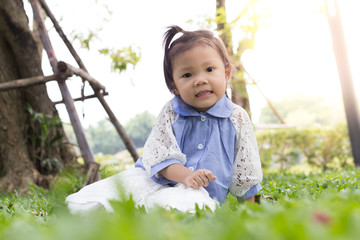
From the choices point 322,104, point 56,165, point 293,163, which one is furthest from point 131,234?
point 322,104

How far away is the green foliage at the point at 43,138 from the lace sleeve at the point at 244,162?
112 inches

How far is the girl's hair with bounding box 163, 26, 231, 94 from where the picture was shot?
2.06m

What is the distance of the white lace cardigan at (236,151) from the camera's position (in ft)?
6.43

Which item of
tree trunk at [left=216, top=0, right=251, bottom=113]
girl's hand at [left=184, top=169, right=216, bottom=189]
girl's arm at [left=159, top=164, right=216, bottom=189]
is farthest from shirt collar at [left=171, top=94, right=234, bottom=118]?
tree trunk at [left=216, top=0, right=251, bottom=113]

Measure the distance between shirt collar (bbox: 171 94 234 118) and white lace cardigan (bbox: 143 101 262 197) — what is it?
44 mm

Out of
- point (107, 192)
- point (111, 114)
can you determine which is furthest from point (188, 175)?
point (111, 114)

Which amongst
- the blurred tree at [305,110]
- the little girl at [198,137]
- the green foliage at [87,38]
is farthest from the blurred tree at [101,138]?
the blurred tree at [305,110]

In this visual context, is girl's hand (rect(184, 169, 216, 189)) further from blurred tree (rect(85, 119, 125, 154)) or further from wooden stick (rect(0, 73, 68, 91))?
blurred tree (rect(85, 119, 125, 154))

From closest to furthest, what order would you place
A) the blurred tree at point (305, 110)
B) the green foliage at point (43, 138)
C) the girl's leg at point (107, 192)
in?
the girl's leg at point (107, 192) < the green foliage at point (43, 138) < the blurred tree at point (305, 110)

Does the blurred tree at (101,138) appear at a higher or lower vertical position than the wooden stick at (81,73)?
lower

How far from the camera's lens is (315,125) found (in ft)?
28.3

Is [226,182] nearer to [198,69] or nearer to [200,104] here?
[200,104]

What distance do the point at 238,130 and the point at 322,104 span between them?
3301 cm

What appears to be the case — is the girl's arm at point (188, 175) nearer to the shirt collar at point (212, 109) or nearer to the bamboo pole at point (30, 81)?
the shirt collar at point (212, 109)
